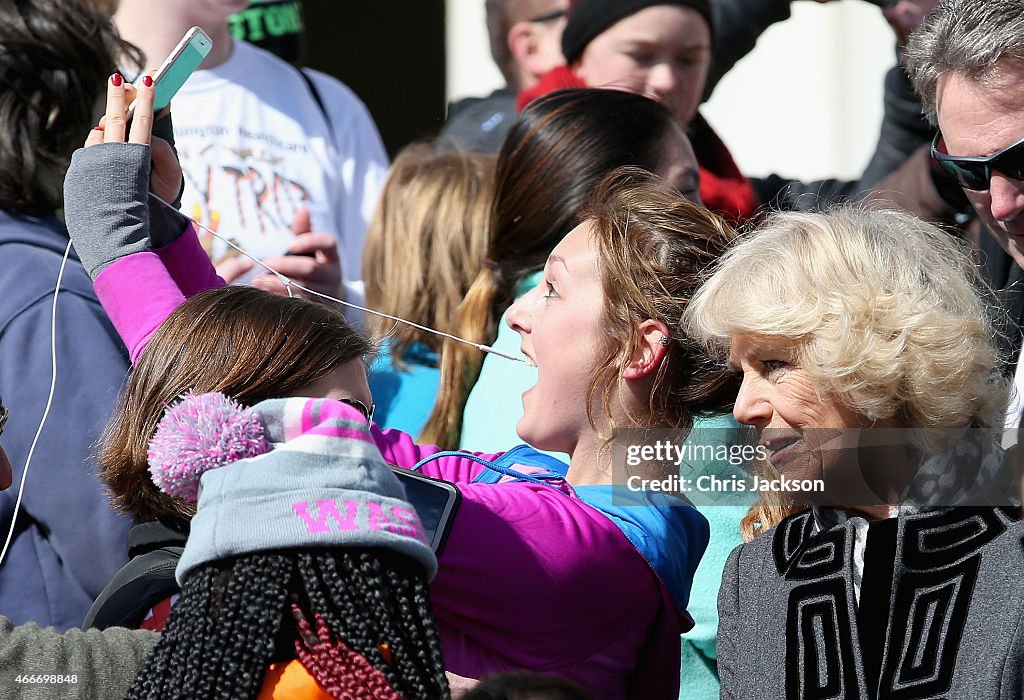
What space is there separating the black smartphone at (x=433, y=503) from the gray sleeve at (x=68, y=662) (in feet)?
1.17

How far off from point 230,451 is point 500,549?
1.35ft

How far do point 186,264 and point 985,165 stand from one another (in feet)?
4.41

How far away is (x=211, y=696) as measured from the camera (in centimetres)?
136

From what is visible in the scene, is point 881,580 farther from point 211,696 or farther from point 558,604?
point 211,696

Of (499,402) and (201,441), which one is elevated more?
(201,441)

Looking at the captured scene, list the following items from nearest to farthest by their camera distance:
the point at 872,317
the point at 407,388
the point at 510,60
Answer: the point at 872,317 → the point at 407,388 → the point at 510,60

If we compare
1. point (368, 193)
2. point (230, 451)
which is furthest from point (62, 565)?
point (368, 193)

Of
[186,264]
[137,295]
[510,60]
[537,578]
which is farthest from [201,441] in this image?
[510,60]

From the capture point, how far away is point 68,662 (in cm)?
156

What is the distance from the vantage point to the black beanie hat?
11.1 ft

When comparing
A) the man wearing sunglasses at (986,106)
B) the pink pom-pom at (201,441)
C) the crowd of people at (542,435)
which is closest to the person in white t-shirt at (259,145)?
the crowd of people at (542,435)

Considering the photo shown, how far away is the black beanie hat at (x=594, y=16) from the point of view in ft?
11.1

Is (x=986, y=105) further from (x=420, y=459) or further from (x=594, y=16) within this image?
(x=594, y=16)

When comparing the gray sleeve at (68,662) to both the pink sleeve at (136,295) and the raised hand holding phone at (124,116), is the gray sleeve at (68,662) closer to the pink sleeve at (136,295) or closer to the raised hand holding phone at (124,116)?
the pink sleeve at (136,295)
